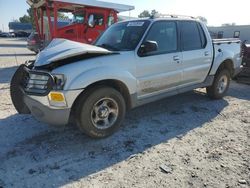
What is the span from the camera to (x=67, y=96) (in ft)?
11.6

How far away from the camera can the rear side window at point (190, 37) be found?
17.1ft

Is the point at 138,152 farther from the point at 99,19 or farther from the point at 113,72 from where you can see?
the point at 99,19

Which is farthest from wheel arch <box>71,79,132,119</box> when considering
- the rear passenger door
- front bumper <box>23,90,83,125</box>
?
the rear passenger door

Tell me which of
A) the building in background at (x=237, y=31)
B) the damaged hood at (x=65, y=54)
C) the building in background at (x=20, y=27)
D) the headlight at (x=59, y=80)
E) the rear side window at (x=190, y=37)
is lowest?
the headlight at (x=59, y=80)

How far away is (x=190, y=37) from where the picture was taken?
5355mm

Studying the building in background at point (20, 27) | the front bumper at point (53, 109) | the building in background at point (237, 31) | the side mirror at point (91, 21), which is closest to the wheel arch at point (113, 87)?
the front bumper at point (53, 109)

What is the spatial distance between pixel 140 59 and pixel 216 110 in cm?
228

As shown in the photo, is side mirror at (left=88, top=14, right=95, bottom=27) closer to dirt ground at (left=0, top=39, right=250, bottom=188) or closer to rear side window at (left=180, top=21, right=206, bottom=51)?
rear side window at (left=180, top=21, right=206, bottom=51)

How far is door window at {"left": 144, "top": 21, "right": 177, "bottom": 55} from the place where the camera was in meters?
4.66

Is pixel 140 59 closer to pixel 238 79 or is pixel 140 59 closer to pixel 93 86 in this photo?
pixel 93 86

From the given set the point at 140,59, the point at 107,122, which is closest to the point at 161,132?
the point at 107,122

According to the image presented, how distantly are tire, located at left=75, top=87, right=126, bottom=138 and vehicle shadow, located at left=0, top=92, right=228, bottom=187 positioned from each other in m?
0.19

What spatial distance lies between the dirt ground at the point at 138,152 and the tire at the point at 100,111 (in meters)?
0.19

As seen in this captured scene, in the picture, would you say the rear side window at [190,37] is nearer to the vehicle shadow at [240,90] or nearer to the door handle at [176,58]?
the door handle at [176,58]
